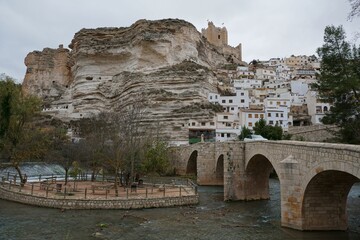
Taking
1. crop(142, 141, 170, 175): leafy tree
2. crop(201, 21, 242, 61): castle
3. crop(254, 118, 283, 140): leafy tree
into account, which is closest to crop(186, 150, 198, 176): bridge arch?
crop(142, 141, 170, 175): leafy tree

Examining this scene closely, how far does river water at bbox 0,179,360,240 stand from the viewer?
14.9m

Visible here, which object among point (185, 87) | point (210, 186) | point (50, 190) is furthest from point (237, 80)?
point (50, 190)

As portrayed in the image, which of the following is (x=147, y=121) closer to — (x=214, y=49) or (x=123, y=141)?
(x=123, y=141)

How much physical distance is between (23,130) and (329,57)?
2737cm

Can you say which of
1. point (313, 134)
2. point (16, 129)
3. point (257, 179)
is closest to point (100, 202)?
point (257, 179)

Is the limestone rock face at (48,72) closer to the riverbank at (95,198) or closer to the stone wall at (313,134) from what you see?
the stone wall at (313,134)

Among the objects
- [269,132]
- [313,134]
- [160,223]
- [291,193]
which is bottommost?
[160,223]

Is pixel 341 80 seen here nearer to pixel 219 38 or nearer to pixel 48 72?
pixel 48 72

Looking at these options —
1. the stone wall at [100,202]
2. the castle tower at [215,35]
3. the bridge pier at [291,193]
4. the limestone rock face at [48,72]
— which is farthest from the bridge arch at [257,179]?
the castle tower at [215,35]

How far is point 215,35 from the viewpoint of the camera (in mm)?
125062

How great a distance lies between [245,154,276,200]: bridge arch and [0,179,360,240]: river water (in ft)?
5.74

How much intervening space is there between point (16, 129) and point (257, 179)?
2070 cm

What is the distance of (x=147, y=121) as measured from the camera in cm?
6016

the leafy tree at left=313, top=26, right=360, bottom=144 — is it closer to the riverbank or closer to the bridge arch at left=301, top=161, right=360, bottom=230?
the bridge arch at left=301, top=161, right=360, bottom=230
